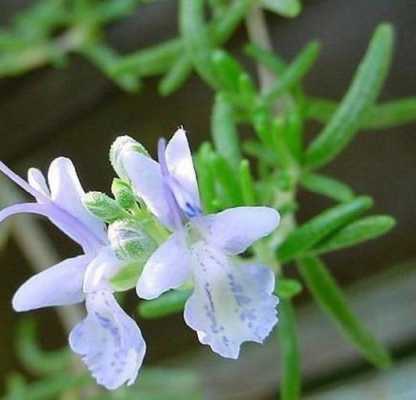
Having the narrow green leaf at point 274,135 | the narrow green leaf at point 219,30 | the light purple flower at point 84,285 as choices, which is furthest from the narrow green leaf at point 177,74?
the light purple flower at point 84,285

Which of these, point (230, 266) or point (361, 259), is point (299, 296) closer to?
point (361, 259)

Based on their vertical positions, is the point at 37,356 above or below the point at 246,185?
above

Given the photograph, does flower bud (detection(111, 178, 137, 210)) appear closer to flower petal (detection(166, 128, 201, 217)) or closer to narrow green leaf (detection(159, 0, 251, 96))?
flower petal (detection(166, 128, 201, 217))

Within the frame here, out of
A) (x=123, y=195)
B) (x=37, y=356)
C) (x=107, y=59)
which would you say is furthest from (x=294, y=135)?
(x=37, y=356)

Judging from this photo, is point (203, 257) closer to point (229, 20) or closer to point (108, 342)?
point (108, 342)

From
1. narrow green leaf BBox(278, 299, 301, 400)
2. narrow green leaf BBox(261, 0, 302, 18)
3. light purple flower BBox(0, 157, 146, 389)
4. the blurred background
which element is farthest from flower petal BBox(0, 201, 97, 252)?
the blurred background

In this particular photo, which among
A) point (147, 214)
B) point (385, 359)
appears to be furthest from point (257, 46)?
point (147, 214)

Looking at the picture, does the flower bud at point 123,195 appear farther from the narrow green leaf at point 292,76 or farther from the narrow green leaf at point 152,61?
the narrow green leaf at point 152,61
